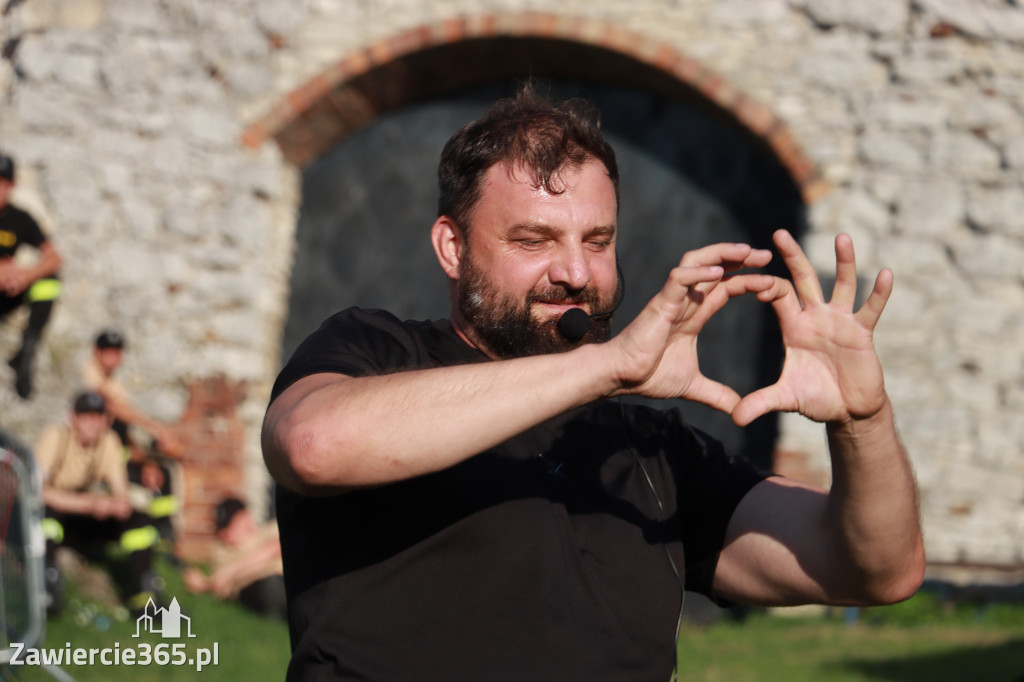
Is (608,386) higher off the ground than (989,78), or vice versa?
(989,78)

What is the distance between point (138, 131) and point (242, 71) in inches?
29.6

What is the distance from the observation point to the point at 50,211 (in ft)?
21.9

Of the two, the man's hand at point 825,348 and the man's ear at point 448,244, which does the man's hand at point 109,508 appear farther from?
the man's hand at point 825,348

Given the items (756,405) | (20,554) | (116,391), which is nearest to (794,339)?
(756,405)

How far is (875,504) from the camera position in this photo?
1.91 metres

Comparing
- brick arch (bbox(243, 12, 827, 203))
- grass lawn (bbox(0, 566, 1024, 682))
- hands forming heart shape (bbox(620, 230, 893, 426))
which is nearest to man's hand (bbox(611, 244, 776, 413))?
hands forming heart shape (bbox(620, 230, 893, 426))

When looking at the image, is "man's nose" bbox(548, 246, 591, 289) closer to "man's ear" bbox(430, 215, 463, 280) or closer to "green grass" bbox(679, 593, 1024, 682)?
"man's ear" bbox(430, 215, 463, 280)

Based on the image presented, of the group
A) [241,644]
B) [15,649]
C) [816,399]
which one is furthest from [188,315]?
[816,399]

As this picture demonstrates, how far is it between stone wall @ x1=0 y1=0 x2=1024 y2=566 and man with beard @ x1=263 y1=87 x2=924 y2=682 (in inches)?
178

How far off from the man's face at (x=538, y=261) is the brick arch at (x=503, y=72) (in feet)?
15.3

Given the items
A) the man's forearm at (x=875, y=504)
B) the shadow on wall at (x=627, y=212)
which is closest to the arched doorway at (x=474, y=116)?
the shadow on wall at (x=627, y=212)

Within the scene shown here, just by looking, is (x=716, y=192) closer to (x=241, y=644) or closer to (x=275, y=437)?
(x=241, y=644)

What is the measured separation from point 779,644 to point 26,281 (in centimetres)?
475

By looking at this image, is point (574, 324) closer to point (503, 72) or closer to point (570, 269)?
point (570, 269)
